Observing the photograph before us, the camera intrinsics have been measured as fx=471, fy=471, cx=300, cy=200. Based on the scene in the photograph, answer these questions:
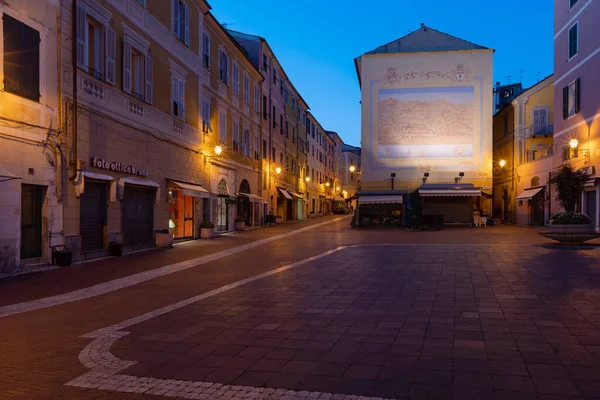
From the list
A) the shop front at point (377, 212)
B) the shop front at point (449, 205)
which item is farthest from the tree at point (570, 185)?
the shop front at point (377, 212)

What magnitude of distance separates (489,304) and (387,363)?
3280mm

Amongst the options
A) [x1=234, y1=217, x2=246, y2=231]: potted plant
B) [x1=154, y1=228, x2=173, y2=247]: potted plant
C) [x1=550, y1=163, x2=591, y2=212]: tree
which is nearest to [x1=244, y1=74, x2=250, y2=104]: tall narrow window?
[x1=234, y1=217, x2=246, y2=231]: potted plant

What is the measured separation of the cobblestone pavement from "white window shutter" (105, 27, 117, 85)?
23.8 feet

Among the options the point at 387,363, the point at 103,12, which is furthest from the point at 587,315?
the point at 103,12

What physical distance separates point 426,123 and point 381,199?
8.30 m

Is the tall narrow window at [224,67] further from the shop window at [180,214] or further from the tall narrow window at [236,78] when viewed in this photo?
the shop window at [180,214]

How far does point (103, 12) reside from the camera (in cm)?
1423

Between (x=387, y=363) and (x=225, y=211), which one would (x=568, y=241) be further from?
(x=225, y=211)

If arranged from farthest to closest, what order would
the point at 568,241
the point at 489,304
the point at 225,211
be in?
the point at 225,211 < the point at 568,241 < the point at 489,304

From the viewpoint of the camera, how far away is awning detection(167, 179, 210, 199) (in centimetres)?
1930

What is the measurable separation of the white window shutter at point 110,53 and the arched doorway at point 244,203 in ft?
46.7

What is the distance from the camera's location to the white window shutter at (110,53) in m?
14.6

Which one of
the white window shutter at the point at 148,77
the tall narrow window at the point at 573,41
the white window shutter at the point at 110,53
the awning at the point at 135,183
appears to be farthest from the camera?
the tall narrow window at the point at 573,41

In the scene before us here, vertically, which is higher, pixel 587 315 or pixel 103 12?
pixel 103 12
